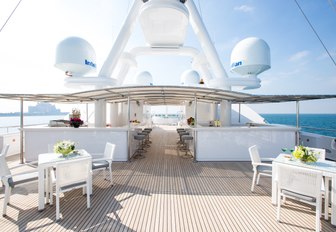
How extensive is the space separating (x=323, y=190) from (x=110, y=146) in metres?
4.53

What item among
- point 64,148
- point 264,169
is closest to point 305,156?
point 264,169

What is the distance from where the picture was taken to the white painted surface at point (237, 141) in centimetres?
646

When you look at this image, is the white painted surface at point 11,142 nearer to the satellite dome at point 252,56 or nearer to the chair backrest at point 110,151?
the chair backrest at point 110,151

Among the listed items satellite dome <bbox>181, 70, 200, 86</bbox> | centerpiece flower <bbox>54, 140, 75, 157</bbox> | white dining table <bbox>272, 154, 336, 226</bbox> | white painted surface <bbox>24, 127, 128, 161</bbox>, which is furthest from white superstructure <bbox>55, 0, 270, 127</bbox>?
satellite dome <bbox>181, 70, 200, 86</bbox>

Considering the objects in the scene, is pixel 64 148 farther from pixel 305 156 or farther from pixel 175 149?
pixel 175 149

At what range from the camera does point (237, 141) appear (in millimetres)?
6543

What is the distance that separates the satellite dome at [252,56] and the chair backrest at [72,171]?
7.90m

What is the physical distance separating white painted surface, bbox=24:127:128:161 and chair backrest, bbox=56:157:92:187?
3116mm

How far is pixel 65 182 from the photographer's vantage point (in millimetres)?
3027

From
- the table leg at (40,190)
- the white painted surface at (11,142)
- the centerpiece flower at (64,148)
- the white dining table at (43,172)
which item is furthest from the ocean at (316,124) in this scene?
the white painted surface at (11,142)

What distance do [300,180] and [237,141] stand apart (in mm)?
3812

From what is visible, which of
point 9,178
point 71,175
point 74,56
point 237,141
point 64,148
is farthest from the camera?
point 74,56

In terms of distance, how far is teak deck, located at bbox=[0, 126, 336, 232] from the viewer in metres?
2.80

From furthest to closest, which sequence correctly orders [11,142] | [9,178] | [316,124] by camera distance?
1. [316,124]
2. [11,142]
3. [9,178]
